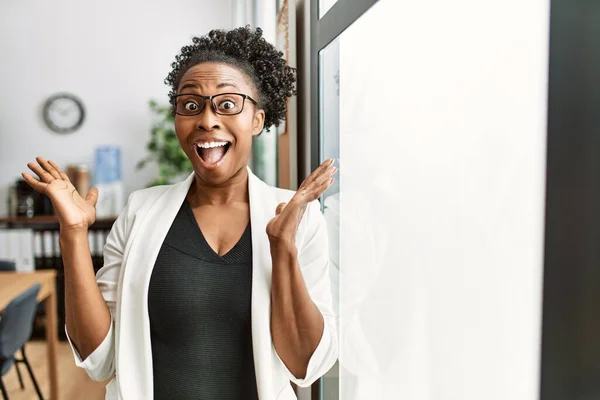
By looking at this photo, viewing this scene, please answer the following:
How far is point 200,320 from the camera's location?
0.88 metres

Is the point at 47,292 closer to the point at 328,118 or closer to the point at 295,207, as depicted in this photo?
the point at 328,118

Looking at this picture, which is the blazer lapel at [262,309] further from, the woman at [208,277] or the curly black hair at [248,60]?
the curly black hair at [248,60]

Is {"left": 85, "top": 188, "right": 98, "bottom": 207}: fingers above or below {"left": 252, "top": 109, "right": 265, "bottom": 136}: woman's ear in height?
below

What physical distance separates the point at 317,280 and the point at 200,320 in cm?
20

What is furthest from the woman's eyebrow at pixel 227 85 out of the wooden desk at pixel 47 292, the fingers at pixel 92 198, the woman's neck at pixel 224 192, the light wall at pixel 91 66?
the light wall at pixel 91 66

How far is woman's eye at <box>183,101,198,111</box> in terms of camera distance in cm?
86

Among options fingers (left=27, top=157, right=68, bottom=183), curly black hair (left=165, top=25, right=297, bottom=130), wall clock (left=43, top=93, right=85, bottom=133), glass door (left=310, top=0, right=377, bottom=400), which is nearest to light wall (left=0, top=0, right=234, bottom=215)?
wall clock (left=43, top=93, right=85, bottom=133)

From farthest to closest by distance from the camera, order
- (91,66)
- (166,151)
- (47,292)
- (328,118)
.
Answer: (91,66) → (166,151) → (47,292) → (328,118)

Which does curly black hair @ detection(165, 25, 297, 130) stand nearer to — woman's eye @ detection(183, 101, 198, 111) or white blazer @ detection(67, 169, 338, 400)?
woman's eye @ detection(183, 101, 198, 111)

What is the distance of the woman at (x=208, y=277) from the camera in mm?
846

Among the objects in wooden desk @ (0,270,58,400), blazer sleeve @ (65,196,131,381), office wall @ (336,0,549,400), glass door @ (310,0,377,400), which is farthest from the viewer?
wooden desk @ (0,270,58,400)

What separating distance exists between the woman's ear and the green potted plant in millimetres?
2598

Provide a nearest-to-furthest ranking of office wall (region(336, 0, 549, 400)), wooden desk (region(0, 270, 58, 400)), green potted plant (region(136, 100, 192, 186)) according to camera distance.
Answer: office wall (region(336, 0, 549, 400)) < wooden desk (region(0, 270, 58, 400)) < green potted plant (region(136, 100, 192, 186))

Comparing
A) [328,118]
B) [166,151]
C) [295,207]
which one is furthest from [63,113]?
[295,207]
